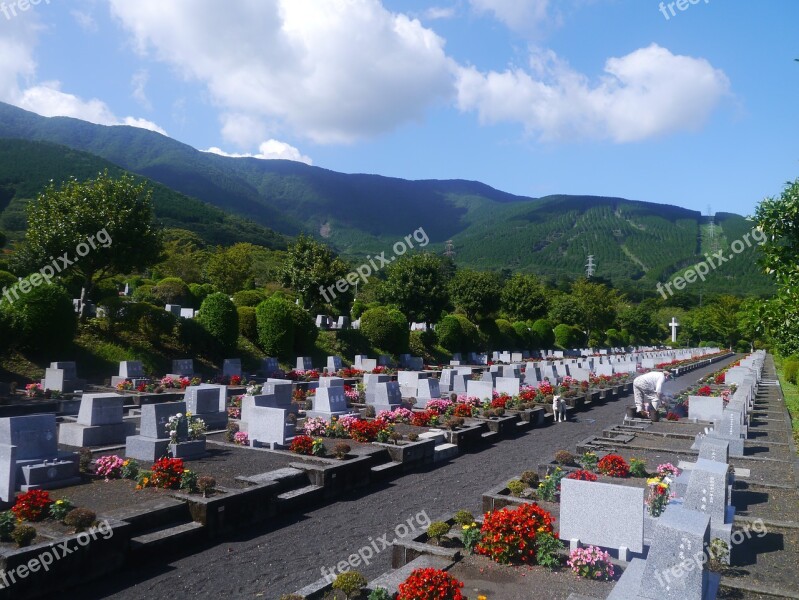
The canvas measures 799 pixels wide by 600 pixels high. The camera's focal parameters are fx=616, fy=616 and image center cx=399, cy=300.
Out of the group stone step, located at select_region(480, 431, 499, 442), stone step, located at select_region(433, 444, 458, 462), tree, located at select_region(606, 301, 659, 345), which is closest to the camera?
stone step, located at select_region(433, 444, 458, 462)

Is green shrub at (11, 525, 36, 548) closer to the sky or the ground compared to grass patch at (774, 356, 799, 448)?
closer to the sky

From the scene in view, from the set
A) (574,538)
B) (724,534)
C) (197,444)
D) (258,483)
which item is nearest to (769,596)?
(724,534)

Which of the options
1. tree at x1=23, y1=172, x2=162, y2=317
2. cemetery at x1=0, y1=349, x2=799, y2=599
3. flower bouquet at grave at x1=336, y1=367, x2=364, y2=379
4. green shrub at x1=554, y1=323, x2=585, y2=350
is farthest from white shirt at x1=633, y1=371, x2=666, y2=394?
green shrub at x1=554, y1=323, x2=585, y2=350

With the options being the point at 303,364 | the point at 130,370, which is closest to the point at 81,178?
the point at 303,364

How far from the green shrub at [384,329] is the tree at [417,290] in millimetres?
5516

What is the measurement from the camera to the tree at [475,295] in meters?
48.7

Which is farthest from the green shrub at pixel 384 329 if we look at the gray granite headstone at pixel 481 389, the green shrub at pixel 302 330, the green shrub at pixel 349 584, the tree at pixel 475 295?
the green shrub at pixel 349 584

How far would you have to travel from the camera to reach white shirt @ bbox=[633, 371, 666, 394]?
17.5 m

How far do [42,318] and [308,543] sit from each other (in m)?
16.4

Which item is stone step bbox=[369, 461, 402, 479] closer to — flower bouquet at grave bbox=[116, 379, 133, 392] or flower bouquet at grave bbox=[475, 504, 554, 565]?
flower bouquet at grave bbox=[475, 504, 554, 565]

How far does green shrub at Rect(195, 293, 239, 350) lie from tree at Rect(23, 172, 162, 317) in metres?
3.00

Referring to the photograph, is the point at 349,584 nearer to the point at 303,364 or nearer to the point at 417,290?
the point at 303,364

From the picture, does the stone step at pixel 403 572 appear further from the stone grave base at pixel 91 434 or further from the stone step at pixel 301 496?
the stone grave base at pixel 91 434

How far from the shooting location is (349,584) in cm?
569
